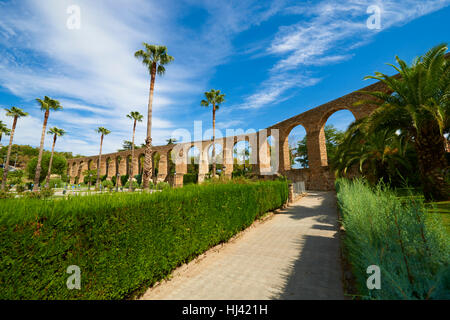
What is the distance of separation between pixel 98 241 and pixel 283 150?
26182mm

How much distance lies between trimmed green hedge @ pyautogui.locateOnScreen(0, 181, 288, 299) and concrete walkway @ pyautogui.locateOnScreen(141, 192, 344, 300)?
408mm

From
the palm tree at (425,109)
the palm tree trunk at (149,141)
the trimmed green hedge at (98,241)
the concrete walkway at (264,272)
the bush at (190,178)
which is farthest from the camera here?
the bush at (190,178)

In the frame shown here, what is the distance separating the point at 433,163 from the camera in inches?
288

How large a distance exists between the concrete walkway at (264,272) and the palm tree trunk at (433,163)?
4.69m

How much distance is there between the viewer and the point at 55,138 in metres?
33.2

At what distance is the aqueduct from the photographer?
792 inches

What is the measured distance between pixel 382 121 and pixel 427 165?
2.27 metres

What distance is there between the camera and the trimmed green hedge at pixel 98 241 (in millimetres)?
1825

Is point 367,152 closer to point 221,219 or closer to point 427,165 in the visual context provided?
point 427,165

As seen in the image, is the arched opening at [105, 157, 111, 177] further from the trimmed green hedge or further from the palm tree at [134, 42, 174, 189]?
the trimmed green hedge

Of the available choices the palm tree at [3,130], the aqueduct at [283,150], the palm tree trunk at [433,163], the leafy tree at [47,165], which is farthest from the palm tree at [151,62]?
the leafy tree at [47,165]

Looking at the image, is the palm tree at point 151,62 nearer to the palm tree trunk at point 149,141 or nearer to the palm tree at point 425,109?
the palm tree trunk at point 149,141

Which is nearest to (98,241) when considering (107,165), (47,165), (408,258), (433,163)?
(408,258)
